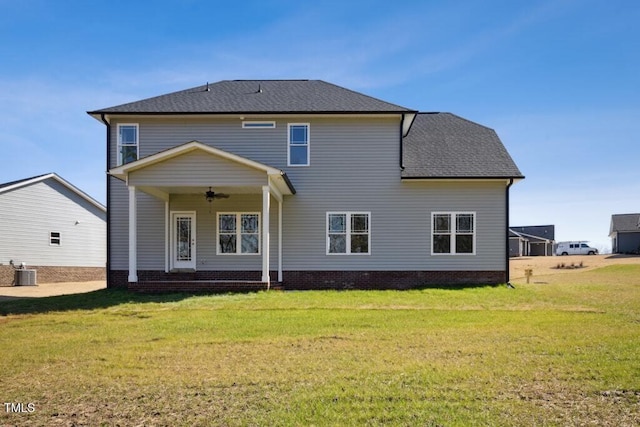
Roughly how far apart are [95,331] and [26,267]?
16598 mm

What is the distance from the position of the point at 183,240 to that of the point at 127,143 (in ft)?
13.2

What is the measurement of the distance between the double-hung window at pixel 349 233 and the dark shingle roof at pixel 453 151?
222cm

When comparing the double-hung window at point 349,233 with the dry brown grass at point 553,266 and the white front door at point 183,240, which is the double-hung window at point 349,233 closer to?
the white front door at point 183,240

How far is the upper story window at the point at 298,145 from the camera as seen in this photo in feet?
56.7

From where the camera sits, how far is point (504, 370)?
633 cm

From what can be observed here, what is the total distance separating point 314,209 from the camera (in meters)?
17.2

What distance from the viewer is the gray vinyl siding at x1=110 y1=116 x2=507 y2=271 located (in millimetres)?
17109

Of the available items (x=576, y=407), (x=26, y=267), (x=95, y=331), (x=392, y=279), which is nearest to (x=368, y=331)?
(x=576, y=407)

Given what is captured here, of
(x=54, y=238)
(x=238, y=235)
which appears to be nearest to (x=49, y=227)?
(x=54, y=238)

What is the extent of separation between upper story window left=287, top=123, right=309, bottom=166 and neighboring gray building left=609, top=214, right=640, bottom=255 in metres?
44.0

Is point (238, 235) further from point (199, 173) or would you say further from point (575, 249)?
point (575, 249)

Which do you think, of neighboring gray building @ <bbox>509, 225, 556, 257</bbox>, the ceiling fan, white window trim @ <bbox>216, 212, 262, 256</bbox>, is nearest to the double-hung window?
white window trim @ <bbox>216, 212, 262, 256</bbox>

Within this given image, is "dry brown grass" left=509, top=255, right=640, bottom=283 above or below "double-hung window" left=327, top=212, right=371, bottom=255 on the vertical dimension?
below

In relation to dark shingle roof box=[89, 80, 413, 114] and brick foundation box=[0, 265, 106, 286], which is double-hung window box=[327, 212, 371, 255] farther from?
brick foundation box=[0, 265, 106, 286]
